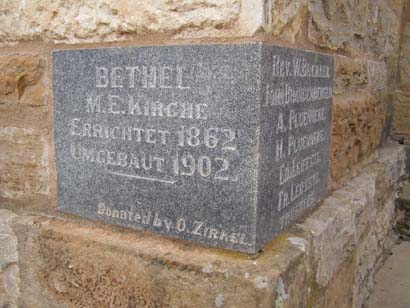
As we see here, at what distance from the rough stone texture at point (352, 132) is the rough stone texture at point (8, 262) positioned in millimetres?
1243

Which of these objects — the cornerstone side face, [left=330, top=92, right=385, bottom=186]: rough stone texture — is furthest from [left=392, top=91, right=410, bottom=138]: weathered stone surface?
the cornerstone side face

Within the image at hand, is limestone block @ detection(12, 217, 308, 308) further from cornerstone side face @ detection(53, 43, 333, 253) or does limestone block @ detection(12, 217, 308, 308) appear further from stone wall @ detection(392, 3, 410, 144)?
stone wall @ detection(392, 3, 410, 144)

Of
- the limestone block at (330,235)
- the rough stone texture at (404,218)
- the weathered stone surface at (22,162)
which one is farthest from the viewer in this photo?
the rough stone texture at (404,218)

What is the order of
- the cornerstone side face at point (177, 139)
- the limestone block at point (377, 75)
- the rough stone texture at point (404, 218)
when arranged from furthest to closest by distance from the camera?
1. the rough stone texture at point (404, 218)
2. the limestone block at point (377, 75)
3. the cornerstone side face at point (177, 139)

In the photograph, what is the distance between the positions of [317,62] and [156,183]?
0.69m

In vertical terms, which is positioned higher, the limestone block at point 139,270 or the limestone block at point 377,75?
the limestone block at point 377,75

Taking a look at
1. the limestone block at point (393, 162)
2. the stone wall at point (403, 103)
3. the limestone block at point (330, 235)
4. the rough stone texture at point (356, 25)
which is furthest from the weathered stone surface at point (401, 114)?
the limestone block at point (330, 235)

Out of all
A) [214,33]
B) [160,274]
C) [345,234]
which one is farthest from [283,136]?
[345,234]

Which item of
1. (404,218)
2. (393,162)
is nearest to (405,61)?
(393,162)

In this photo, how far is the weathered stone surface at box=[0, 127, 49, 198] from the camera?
4.90 ft

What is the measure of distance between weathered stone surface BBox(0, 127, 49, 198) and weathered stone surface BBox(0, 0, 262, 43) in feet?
1.12

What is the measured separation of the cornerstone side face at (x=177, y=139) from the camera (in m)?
A: 1.06

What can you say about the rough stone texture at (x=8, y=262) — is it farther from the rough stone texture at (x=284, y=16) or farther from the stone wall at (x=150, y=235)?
the rough stone texture at (x=284, y=16)

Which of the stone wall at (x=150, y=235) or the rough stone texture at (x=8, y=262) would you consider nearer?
the stone wall at (x=150, y=235)
